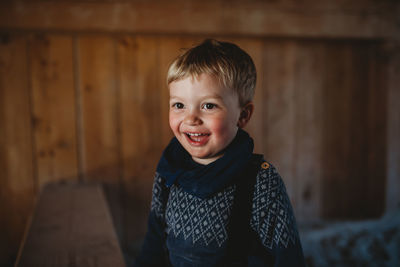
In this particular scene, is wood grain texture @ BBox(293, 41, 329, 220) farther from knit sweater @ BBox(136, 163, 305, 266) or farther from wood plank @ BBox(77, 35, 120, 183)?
knit sweater @ BBox(136, 163, 305, 266)

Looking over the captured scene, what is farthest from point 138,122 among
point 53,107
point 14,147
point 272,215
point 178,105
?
point 272,215

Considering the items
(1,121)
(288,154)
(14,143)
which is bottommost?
(288,154)

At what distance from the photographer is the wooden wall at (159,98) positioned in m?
1.68

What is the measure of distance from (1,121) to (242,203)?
1.45 meters

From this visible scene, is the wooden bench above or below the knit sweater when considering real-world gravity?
below

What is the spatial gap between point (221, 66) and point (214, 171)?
297 millimetres

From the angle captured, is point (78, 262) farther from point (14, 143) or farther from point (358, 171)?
point (358, 171)

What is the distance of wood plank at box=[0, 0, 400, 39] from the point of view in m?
1.60

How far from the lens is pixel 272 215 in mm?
843

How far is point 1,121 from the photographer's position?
167cm

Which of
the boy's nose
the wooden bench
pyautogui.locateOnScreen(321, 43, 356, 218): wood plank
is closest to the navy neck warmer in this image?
the boy's nose

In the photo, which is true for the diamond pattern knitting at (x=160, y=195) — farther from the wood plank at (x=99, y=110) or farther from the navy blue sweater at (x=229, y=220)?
the wood plank at (x=99, y=110)

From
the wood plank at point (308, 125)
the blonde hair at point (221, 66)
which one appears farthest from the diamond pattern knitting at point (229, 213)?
the wood plank at point (308, 125)

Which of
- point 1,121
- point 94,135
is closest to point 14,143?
point 1,121
